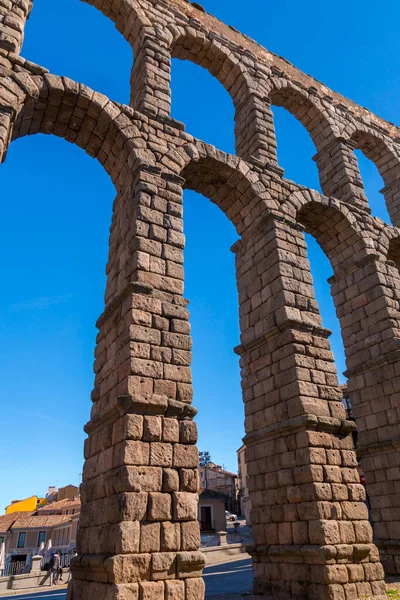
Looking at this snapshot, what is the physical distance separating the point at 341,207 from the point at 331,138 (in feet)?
11.0

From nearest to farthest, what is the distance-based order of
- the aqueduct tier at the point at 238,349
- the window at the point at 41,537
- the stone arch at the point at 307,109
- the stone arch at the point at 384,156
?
1. the aqueduct tier at the point at 238,349
2. the stone arch at the point at 307,109
3. the stone arch at the point at 384,156
4. the window at the point at 41,537

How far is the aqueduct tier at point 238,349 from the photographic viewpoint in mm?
5680

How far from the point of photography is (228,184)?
10.4 m

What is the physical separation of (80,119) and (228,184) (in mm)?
3570

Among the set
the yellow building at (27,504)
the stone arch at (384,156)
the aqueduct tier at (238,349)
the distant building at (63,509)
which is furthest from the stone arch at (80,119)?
the yellow building at (27,504)

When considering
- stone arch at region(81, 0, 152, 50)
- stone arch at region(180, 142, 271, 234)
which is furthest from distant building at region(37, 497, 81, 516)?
stone arch at region(81, 0, 152, 50)

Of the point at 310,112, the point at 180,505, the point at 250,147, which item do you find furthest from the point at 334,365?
the point at 310,112

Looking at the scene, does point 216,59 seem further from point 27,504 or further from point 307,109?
point 27,504

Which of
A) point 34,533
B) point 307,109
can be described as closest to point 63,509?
point 34,533

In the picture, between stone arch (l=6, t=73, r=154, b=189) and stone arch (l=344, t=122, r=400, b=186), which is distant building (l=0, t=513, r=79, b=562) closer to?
stone arch (l=344, t=122, r=400, b=186)

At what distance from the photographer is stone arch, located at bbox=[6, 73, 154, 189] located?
8281mm

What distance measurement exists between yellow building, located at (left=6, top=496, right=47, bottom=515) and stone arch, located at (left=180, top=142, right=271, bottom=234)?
2019 inches

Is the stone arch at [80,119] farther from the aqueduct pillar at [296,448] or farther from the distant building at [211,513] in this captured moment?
the distant building at [211,513]

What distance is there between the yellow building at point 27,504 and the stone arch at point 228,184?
51.3 meters
